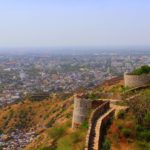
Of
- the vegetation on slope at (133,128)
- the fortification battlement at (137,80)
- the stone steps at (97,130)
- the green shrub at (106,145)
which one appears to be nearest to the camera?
the stone steps at (97,130)

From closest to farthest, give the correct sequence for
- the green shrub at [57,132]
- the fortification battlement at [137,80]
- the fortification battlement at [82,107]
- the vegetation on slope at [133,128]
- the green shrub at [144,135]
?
the vegetation on slope at [133,128] < the green shrub at [144,135] < the fortification battlement at [82,107] < the green shrub at [57,132] < the fortification battlement at [137,80]

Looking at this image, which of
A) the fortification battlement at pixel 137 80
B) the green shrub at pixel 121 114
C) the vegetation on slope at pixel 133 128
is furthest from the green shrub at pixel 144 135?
the fortification battlement at pixel 137 80

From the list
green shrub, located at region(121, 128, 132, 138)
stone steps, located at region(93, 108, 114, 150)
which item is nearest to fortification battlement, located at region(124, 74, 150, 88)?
stone steps, located at region(93, 108, 114, 150)

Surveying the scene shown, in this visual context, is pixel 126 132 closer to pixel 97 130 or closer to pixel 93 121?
pixel 97 130

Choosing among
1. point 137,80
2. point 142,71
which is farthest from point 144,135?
point 142,71

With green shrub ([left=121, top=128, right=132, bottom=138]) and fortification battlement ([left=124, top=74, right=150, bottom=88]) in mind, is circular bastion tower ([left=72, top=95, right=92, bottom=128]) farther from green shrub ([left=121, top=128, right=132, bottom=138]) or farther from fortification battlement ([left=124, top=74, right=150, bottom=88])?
fortification battlement ([left=124, top=74, right=150, bottom=88])

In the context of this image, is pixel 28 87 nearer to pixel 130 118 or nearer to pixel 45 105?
pixel 45 105

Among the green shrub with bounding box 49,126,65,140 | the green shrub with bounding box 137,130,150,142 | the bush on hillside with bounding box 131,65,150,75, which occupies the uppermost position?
the bush on hillside with bounding box 131,65,150,75

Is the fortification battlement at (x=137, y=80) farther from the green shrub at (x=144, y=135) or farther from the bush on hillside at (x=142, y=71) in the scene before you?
the green shrub at (x=144, y=135)
